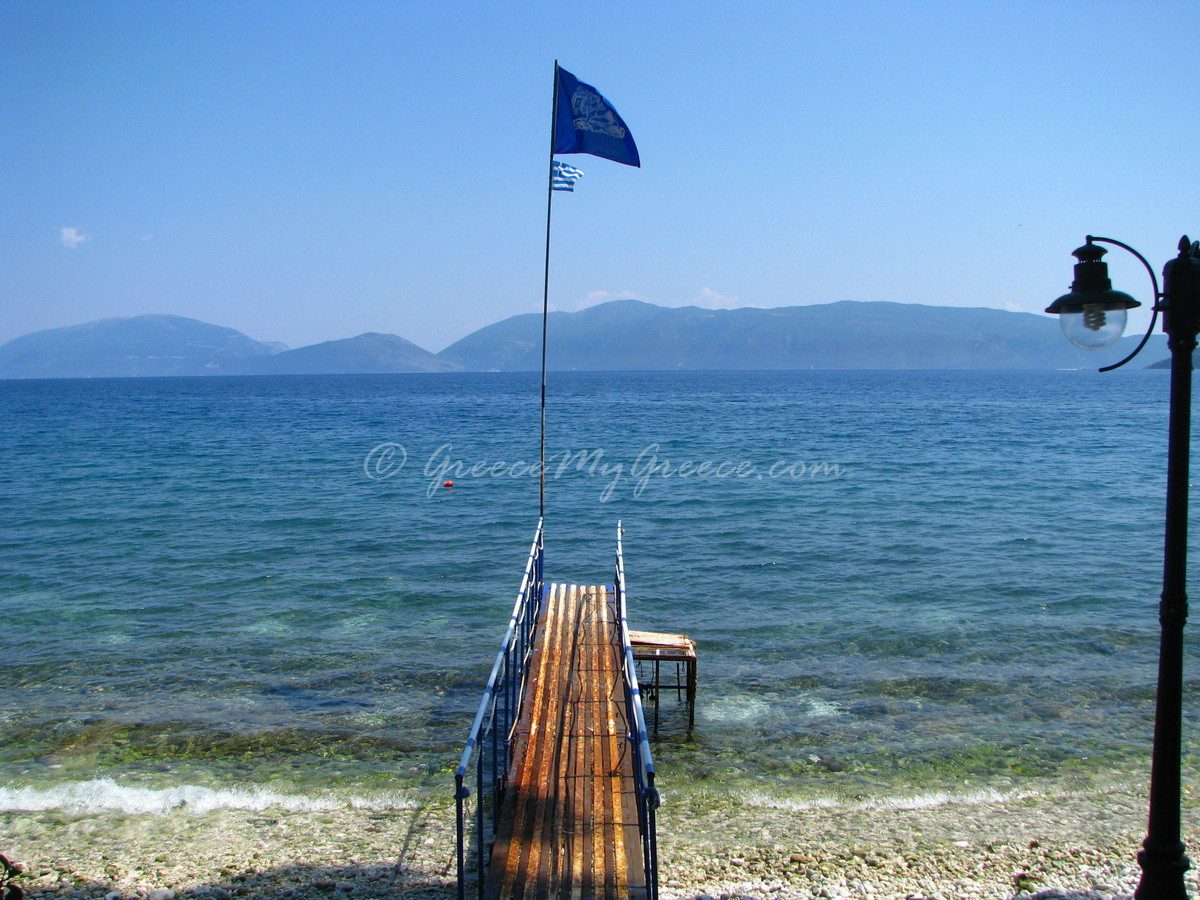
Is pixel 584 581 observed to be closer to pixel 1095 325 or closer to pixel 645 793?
pixel 645 793

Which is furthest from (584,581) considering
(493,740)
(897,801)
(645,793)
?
(645,793)

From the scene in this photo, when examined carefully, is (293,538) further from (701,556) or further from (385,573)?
(701,556)

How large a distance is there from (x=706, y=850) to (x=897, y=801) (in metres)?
2.62

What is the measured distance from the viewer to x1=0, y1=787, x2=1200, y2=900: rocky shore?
8312 millimetres

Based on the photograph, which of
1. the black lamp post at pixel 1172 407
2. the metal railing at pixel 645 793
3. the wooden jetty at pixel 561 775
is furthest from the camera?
the wooden jetty at pixel 561 775

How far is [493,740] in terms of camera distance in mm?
7645

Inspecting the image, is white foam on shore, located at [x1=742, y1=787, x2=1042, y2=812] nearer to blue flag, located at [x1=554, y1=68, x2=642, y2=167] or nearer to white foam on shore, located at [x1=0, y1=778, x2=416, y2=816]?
white foam on shore, located at [x1=0, y1=778, x2=416, y2=816]

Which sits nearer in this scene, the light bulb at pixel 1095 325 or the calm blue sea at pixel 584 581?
the light bulb at pixel 1095 325

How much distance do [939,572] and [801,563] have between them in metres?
3.31

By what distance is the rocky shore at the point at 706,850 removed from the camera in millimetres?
8312

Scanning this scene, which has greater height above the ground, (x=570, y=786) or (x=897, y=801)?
(x=570, y=786)

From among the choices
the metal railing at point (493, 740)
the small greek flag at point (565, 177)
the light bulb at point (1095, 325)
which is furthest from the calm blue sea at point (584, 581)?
the small greek flag at point (565, 177)

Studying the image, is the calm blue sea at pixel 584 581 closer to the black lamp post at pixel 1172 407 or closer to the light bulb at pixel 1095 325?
the black lamp post at pixel 1172 407

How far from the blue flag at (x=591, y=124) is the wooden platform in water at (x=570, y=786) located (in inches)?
305
